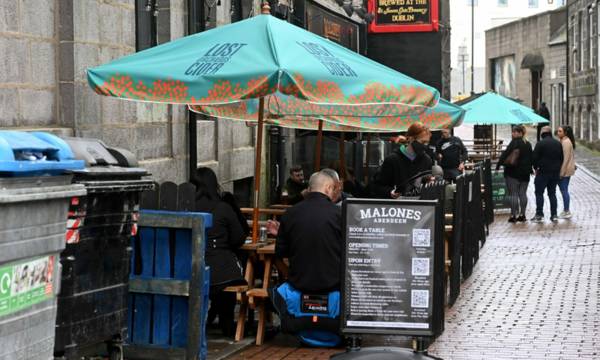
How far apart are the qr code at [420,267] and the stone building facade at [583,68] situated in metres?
35.2

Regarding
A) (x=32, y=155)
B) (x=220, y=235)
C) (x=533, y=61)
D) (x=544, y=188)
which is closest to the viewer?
(x=32, y=155)

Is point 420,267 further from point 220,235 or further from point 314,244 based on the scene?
point 220,235

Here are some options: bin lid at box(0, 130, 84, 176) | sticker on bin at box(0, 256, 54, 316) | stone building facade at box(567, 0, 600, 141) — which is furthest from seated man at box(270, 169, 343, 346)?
stone building facade at box(567, 0, 600, 141)

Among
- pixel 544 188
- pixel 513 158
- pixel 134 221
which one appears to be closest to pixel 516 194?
pixel 544 188

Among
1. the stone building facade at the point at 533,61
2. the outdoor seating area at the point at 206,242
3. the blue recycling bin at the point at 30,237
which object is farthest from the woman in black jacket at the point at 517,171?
the stone building facade at the point at 533,61

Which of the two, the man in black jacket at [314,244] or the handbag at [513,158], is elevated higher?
the handbag at [513,158]

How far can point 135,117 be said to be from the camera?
1345cm

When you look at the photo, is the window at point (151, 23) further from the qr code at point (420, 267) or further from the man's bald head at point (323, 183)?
the qr code at point (420, 267)

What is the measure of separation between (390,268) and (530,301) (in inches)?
163

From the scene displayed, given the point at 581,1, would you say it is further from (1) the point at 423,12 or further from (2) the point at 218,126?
(2) the point at 218,126

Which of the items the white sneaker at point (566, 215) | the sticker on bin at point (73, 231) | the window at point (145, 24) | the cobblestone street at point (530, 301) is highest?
the window at point (145, 24)

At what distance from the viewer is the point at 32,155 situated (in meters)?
6.57

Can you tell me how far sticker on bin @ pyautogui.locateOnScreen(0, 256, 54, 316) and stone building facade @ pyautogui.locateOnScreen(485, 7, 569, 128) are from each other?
153 ft

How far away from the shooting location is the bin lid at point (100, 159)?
782 centimetres
